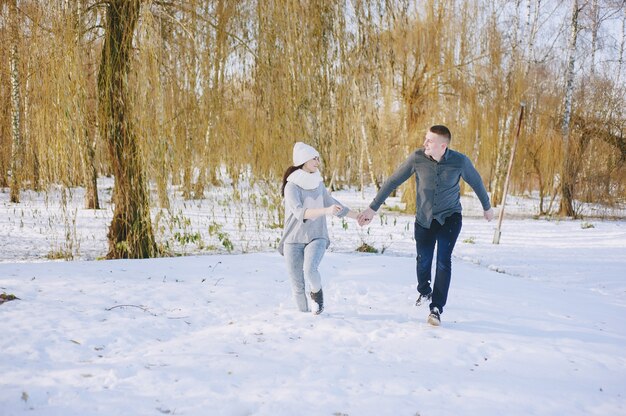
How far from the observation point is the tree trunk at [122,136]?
4887 mm

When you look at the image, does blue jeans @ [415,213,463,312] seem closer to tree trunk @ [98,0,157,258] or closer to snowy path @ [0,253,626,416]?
snowy path @ [0,253,626,416]

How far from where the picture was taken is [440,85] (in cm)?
1302

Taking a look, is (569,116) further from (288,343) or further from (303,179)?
(288,343)

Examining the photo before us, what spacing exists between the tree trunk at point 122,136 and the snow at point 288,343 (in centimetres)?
72

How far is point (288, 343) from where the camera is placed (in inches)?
118

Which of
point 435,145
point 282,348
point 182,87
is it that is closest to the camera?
point 282,348

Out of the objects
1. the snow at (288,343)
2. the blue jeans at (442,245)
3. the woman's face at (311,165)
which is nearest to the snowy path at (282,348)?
the snow at (288,343)

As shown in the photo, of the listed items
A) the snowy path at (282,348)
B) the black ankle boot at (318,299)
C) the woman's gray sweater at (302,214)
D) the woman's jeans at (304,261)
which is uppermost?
the woman's gray sweater at (302,214)

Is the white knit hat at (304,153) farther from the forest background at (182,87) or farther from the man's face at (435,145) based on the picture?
the forest background at (182,87)

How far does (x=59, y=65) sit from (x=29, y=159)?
89.9 inches

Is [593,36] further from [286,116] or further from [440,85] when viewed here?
[286,116]

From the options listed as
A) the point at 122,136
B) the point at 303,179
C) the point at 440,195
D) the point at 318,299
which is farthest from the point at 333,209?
the point at 122,136

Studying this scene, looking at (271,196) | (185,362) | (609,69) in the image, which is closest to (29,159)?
(271,196)

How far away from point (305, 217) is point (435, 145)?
42.4 inches
